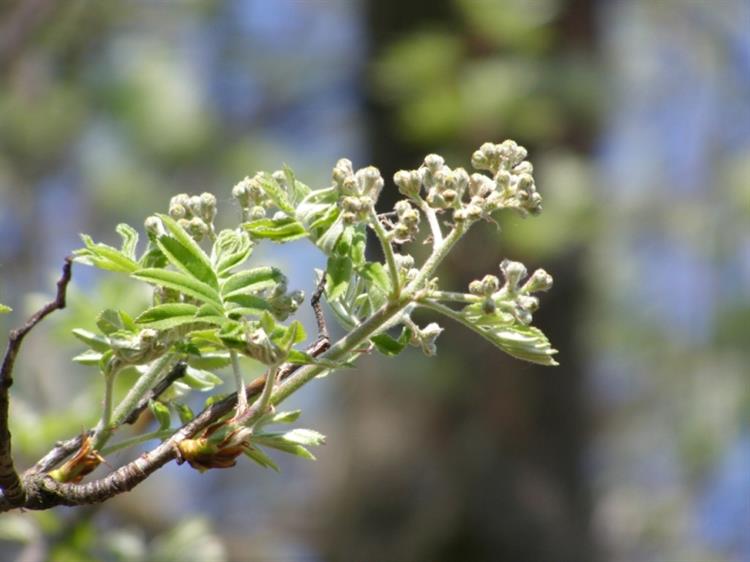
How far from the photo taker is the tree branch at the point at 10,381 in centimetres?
112

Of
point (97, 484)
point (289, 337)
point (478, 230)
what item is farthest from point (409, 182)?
point (478, 230)

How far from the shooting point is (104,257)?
1.32 meters

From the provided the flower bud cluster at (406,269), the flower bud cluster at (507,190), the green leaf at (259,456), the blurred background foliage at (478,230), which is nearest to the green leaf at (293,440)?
the green leaf at (259,456)

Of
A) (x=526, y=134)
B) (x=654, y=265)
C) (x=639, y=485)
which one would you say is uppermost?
(x=654, y=265)

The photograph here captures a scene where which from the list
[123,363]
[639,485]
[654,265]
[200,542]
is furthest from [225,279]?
[639,485]

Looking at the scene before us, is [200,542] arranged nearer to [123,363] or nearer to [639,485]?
[123,363]

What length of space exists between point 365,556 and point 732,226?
126 inches

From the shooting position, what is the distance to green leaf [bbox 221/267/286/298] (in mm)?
1309

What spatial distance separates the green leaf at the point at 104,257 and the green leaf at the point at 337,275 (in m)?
0.24

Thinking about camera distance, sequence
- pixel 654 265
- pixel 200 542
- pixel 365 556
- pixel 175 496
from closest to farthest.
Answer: pixel 200 542, pixel 365 556, pixel 175 496, pixel 654 265

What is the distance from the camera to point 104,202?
9430 millimetres

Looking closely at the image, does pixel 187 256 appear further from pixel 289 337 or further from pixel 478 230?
pixel 478 230

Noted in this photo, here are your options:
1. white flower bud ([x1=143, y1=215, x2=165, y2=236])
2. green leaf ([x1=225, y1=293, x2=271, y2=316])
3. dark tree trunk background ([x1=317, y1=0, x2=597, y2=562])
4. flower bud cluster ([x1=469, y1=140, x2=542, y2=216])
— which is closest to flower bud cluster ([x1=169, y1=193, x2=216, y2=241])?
white flower bud ([x1=143, y1=215, x2=165, y2=236])

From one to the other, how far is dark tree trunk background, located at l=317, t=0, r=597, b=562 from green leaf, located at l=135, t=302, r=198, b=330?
5.61 metres
